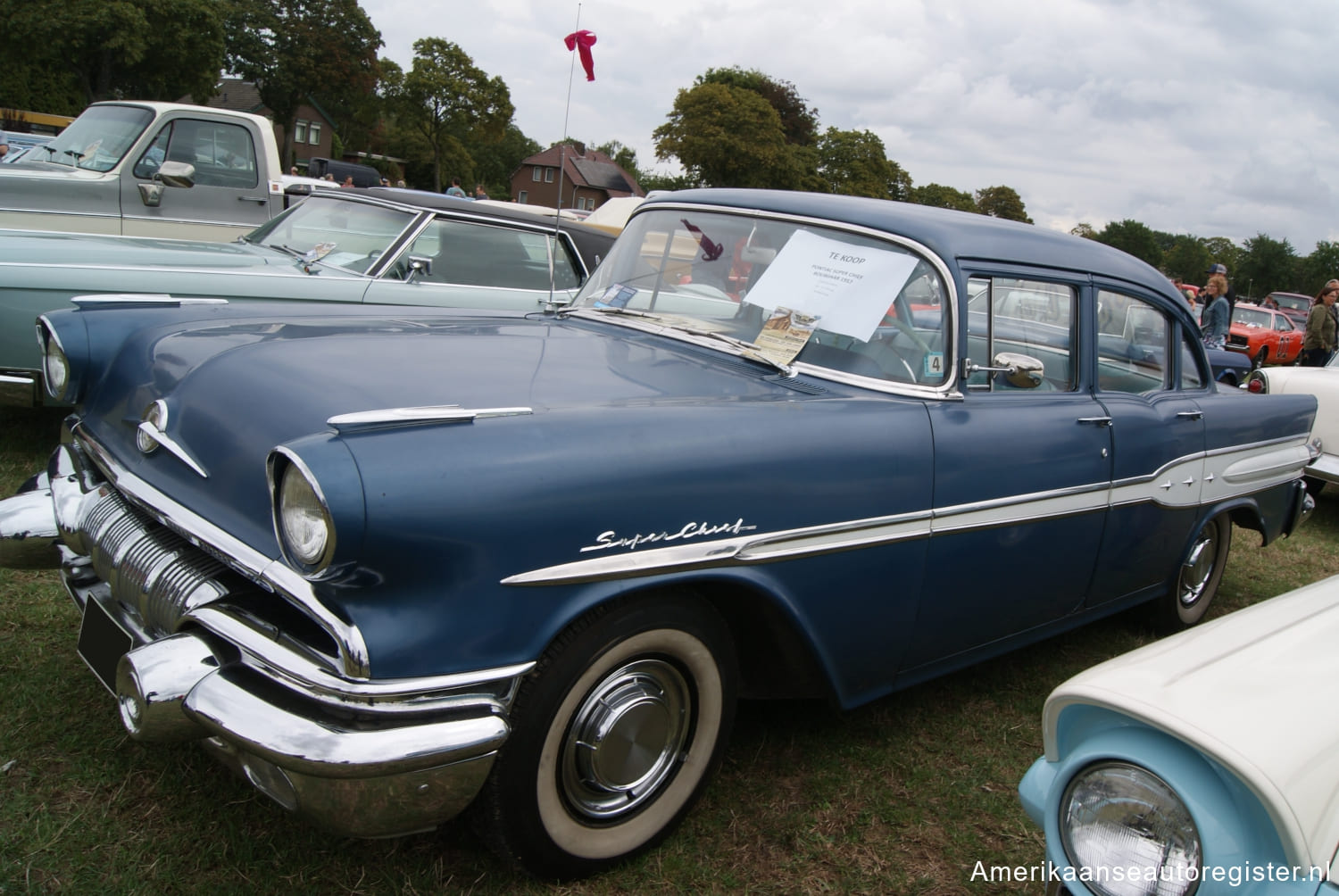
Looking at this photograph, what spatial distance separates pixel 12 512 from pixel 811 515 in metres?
2.12

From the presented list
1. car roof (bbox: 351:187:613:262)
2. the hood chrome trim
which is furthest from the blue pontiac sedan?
car roof (bbox: 351:187:613:262)

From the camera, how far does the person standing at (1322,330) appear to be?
1051 cm

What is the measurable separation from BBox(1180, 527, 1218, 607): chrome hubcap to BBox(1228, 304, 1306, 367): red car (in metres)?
14.9

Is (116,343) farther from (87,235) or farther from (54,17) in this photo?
(54,17)

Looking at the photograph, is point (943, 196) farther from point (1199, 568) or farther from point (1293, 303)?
point (1199, 568)

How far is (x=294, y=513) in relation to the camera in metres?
1.71

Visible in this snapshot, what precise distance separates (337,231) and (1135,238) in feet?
331

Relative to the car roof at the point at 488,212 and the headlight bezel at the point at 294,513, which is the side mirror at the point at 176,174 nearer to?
the car roof at the point at 488,212

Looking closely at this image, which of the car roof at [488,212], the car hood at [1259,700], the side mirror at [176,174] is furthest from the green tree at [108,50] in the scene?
the car hood at [1259,700]

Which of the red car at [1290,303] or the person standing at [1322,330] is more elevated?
the red car at [1290,303]

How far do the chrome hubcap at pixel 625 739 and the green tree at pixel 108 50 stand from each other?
35.4 meters

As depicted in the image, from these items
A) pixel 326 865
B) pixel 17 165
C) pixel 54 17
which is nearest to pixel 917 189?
pixel 54 17

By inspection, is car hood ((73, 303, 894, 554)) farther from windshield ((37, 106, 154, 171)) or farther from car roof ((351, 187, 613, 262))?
windshield ((37, 106, 154, 171))

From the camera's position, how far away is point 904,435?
2461 mm
